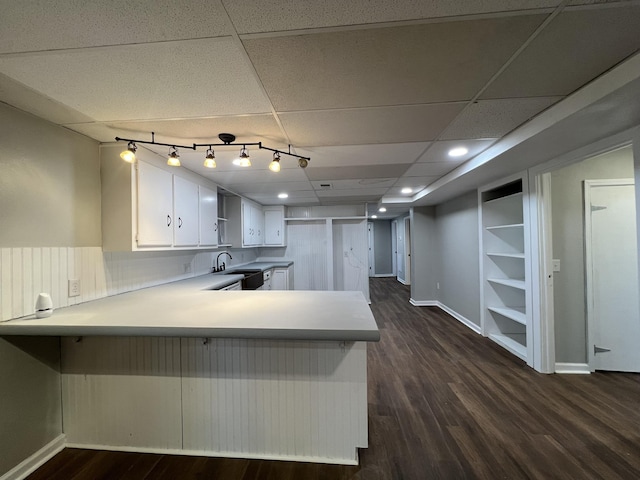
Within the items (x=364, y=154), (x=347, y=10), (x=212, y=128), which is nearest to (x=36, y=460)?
(x=212, y=128)

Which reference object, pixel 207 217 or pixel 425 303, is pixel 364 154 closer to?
pixel 207 217

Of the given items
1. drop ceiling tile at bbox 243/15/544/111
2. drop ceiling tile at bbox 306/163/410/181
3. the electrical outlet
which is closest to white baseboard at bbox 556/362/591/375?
drop ceiling tile at bbox 306/163/410/181

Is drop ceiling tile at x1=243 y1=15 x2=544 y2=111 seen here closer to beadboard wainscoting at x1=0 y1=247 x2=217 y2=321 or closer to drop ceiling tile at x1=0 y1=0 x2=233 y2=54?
drop ceiling tile at x1=0 y1=0 x2=233 y2=54

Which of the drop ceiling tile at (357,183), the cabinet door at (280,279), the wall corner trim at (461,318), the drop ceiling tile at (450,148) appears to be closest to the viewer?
the drop ceiling tile at (450,148)

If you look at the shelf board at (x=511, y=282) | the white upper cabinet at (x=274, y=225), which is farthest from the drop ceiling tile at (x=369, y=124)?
the white upper cabinet at (x=274, y=225)

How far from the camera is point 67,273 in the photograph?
184 centimetres

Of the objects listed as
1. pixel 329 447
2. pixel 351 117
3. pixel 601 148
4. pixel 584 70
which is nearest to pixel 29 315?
pixel 329 447

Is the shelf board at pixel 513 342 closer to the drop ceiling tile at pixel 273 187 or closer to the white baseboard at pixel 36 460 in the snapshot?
the drop ceiling tile at pixel 273 187

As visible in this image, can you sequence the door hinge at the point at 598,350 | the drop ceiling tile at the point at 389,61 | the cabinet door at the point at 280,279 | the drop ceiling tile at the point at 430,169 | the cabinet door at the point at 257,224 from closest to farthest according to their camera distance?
1. the drop ceiling tile at the point at 389,61
2. the door hinge at the point at 598,350
3. the drop ceiling tile at the point at 430,169
4. the cabinet door at the point at 257,224
5. the cabinet door at the point at 280,279

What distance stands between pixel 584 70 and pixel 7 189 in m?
3.21

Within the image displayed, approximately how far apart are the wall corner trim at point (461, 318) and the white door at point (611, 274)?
131cm

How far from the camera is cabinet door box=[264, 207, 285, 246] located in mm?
5586

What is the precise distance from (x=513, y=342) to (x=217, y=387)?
11.6ft

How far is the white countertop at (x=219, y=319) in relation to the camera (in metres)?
1.35
